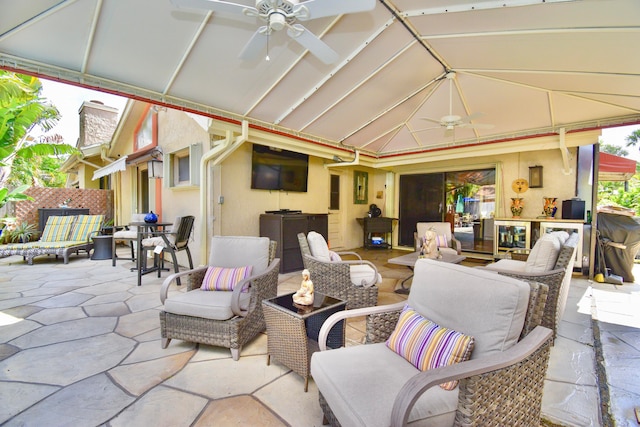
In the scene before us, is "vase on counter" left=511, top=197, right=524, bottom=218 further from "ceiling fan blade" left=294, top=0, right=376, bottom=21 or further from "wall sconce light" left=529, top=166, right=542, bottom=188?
"ceiling fan blade" left=294, top=0, right=376, bottom=21

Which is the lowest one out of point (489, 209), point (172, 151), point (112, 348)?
point (112, 348)

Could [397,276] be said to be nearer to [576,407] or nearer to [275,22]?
[576,407]

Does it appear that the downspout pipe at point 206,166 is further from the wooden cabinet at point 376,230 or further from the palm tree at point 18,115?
the wooden cabinet at point 376,230

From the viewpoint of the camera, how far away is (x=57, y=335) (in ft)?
9.10

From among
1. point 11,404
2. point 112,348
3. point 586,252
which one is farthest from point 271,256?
point 586,252

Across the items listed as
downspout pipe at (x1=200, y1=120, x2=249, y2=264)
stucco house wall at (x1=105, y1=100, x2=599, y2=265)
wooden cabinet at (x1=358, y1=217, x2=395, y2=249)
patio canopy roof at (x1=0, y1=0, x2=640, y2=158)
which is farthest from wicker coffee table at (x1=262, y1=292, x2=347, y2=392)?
wooden cabinet at (x1=358, y1=217, x2=395, y2=249)

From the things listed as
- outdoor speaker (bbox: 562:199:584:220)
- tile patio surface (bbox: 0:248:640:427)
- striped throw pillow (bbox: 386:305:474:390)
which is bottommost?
tile patio surface (bbox: 0:248:640:427)

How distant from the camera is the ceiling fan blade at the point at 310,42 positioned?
8.06 ft

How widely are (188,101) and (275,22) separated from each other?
7.55 ft

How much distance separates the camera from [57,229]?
6.71 m

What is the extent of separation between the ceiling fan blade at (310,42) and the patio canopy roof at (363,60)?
0.56 meters

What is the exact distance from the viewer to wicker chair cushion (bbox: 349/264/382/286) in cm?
337

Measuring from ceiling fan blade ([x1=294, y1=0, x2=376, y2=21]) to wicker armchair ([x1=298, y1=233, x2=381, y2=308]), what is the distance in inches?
90.1

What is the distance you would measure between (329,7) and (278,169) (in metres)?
4.05
